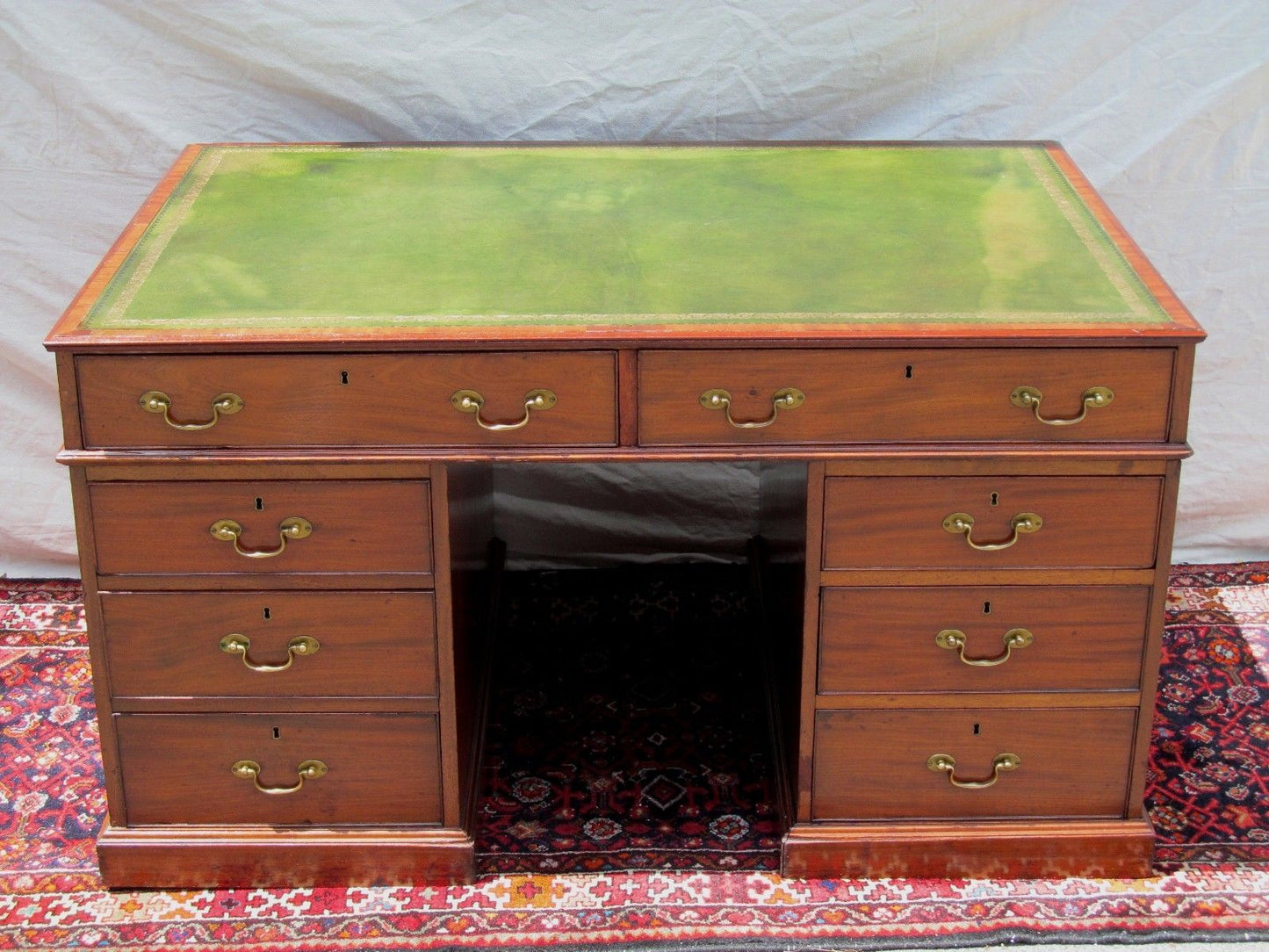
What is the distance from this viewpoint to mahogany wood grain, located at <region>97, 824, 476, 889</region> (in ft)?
7.93

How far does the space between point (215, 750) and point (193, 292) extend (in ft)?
2.09

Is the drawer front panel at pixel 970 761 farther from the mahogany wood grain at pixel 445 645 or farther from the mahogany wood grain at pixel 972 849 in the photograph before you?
the mahogany wood grain at pixel 445 645

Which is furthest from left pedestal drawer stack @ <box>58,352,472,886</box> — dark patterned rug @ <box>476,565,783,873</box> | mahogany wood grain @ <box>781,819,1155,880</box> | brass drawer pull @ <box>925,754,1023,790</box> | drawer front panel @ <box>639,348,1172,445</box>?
brass drawer pull @ <box>925,754,1023,790</box>

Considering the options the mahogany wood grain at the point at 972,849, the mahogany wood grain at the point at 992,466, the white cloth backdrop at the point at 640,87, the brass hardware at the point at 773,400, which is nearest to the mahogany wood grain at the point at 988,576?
the mahogany wood grain at the point at 992,466

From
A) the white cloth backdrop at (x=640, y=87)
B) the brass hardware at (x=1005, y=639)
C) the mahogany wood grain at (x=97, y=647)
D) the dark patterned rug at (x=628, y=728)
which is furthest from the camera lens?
the white cloth backdrop at (x=640, y=87)

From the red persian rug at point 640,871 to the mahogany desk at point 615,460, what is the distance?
0.05m

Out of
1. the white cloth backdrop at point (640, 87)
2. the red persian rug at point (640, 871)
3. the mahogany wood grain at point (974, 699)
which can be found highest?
the white cloth backdrop at point (640, 87)

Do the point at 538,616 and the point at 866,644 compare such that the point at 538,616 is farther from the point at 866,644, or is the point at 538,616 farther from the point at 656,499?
the point at 866,644

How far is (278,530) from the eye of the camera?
2.25m

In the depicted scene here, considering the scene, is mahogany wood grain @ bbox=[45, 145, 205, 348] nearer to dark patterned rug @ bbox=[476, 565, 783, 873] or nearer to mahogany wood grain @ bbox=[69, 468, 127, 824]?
mahogany wood grain @ bbox=[69, 468, 127, 824]

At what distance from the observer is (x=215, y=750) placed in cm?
238

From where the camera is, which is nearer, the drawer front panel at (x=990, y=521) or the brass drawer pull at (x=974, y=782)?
the drawer front panel at (x=990, y=521)

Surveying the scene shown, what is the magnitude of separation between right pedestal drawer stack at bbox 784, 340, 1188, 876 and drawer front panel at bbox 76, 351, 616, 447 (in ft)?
1.13

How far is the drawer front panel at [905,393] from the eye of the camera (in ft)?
7.02
